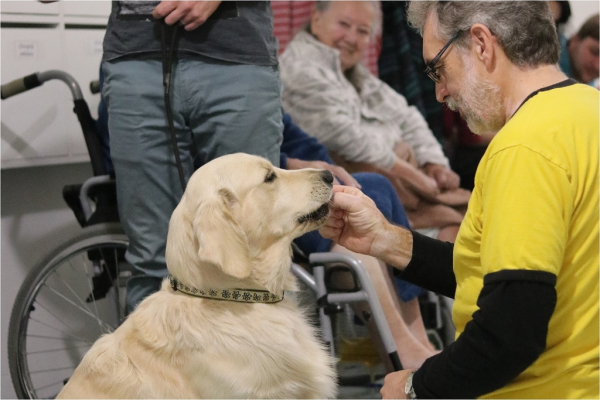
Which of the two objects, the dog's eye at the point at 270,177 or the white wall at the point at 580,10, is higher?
the white wall at the point at 580,10

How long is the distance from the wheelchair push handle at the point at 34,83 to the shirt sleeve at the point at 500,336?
1.65 meters

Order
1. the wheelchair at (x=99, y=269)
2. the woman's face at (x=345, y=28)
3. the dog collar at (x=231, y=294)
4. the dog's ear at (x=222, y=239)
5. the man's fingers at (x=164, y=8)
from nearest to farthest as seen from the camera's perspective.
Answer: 1. the dog's ear at (x=222, y=239)
2. the dog collar at (x=231, y=294)
3. the man's fingers at (x=164, y=8)
4. the wheelchair at (x=99, y=269)
5. the woman's face at (x=345, y=28)

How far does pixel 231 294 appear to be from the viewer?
155cm

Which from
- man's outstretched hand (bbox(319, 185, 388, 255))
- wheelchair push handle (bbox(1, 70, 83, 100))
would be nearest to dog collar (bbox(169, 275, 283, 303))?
man's outstretched hand (bbox(319, 185, 388, 255))

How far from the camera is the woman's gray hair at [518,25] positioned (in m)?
1.28

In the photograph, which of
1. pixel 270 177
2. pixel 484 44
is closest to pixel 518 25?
pixel 484 44

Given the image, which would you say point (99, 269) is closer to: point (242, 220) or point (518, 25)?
point (242, 220)

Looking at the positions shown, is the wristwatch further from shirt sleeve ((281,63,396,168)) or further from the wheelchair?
shirt sleeve ((281,63,396,168))

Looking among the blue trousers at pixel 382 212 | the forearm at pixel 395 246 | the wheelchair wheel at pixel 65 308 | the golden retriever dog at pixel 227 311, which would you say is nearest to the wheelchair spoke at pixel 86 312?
the wheelchair wheel at pixel 65 308

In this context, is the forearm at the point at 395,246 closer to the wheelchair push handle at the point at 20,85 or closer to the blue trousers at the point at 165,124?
the blue trousers at the point at 165,124

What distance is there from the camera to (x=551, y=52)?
4.31 ft

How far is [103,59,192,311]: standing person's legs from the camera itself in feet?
6.50

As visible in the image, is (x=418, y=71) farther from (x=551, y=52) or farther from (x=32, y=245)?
(x=551, y=52)

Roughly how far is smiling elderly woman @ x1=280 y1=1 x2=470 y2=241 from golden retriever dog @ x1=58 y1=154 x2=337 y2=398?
1.37m
